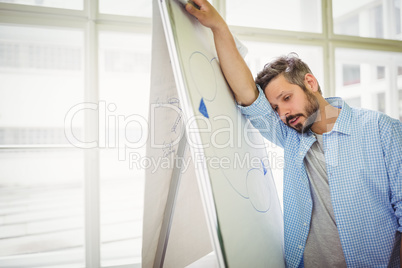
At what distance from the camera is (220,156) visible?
0.72 metres

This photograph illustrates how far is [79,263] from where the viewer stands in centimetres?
156

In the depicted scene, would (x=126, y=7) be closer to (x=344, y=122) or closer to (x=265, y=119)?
(x=265, y=119)

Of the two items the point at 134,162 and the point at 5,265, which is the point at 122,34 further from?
the point at 5,265

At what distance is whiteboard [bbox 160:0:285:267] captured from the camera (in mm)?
605

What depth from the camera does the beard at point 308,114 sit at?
103 centimetres

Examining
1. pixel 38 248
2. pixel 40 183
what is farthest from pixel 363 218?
pixel 40 183

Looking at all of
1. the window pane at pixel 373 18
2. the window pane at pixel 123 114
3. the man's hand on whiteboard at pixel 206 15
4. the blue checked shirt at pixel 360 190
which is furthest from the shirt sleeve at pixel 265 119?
the window pane at pixel 373 18

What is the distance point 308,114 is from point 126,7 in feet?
4.04

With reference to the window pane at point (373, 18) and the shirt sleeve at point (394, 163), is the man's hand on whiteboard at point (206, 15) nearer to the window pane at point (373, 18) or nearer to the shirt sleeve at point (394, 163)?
the shirt sleeve at point (394, 163)

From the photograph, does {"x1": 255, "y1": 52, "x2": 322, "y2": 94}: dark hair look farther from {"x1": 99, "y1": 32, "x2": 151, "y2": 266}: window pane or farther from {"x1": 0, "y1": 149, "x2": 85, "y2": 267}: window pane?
{"x1": 0, "y1": 149, "x2": 85, "y2": 267}: window pane

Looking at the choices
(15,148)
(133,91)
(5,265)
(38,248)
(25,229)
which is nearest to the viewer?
(15,148)

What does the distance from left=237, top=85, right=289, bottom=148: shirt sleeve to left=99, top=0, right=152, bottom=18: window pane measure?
895 millimetres

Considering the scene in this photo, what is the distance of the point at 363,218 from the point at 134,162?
48.3 inches

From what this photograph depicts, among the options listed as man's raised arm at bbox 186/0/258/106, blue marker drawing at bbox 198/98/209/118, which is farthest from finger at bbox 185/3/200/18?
blue marker drawing at bbox 198/98/209/118
